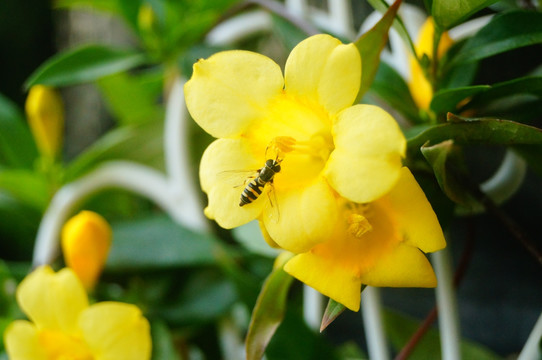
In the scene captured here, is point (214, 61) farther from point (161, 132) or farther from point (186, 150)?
point (161, 132)

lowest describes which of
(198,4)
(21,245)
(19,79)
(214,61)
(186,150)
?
(21,245)

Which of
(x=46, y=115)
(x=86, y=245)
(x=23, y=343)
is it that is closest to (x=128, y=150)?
(x=46, y=115)

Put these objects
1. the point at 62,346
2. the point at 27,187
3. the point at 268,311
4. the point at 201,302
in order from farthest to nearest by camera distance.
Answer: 1. the point at 27,187
2. the point at 201,302
3. the point at 62,346
4. the point at 268,311

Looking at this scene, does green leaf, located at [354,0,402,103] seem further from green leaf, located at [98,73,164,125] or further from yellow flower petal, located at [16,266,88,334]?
green leaf, located at [98,73,164,125]

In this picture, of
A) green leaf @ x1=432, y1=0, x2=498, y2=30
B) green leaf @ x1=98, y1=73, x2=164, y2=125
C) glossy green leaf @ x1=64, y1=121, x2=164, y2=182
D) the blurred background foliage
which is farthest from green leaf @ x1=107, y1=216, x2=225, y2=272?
green leaf @ x1=432, y1=0, x2=498, y2=30

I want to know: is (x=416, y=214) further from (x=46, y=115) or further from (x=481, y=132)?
(x=46, y=115)

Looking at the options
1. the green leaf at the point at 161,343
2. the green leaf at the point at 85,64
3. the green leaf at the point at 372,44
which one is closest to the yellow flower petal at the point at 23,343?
the green leaf at the point at 161,343

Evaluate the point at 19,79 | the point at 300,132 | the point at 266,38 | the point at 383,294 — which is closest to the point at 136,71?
the point at 19,79
